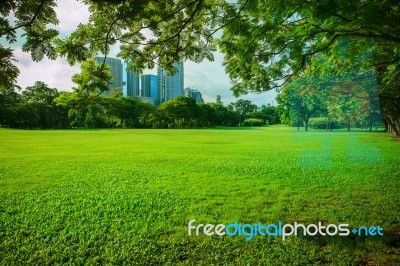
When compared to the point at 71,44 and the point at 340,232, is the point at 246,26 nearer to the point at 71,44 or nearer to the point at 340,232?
the point at 71,44

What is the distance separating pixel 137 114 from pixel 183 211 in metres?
74.8

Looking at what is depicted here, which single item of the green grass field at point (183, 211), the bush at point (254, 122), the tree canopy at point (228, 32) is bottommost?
the green grass field at point (183, 211)

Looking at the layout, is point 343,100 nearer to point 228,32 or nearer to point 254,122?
point 228,32

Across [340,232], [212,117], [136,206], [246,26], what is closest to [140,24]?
[246,26]

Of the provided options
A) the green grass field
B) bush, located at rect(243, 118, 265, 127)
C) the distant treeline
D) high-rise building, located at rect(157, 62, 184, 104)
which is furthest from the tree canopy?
bush, located at rect(243, 118, 265, 127)

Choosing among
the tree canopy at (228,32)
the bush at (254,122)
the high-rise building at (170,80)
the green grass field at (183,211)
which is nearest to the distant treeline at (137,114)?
the bush at (254,122)

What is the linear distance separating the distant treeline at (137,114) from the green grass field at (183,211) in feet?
44.7

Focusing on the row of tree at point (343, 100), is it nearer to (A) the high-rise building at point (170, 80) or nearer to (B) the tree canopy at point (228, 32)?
(B) the tree canopy at point (228, 32)

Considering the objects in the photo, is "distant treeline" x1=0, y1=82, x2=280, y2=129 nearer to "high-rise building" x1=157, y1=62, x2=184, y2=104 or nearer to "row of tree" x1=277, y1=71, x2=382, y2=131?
"high-rise building" x1=157, y1=62, x2=184, y2=104

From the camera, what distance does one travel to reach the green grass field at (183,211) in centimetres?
436

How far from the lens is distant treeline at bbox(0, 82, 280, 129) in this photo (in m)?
55.0

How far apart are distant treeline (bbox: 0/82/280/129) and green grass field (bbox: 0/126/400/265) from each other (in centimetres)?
1362

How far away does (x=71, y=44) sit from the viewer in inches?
147

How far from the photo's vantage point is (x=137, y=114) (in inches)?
3093
